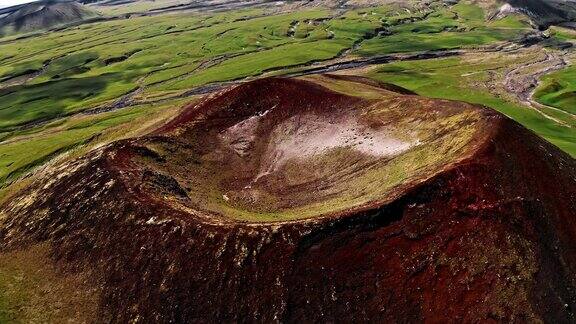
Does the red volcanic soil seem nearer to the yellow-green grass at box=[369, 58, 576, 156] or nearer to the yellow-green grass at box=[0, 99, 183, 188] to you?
the yellow-green grass at box=[0, 99, 183, 188]

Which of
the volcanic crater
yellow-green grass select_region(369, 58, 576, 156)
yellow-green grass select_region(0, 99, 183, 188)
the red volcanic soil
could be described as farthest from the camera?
yellow-green grass select_region(369, 58, 576, 156)

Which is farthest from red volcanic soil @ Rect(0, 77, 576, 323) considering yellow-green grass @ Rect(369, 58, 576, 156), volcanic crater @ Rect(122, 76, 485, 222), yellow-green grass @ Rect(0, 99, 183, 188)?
yellow-green grass @ Rect(369, 58, 576, 156)

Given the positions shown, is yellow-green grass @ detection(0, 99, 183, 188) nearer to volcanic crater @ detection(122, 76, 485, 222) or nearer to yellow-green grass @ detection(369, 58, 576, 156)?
volcanic crater @ detection(122, 76, 485, 222)

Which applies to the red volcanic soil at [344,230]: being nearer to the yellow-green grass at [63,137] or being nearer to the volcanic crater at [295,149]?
the volcanic crater at [295,149]

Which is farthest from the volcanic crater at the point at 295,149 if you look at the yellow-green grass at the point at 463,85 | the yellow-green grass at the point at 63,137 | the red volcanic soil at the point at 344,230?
the yellow-green grass at the point at 463,85

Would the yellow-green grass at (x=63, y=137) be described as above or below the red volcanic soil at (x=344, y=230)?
below

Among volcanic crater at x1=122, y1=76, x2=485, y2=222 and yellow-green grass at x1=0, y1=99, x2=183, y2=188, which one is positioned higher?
volcanic crater at x1=122, y1=76, x2=485, y2=222

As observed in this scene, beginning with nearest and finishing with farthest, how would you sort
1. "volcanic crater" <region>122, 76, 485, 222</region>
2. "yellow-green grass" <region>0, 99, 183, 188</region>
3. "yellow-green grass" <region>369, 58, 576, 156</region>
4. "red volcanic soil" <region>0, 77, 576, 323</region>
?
"red volcanic soil" <region>0, 77, 576, 323</region>, "volcanic crater" <region>122, 76, 485, 222</region>, "yellow-green grass" <region>0, 99, 183, 188</region>, "yellow-green grass" <region>369, 58, 576, 156</region>

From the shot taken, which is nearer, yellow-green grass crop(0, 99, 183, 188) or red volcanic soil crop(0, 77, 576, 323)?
red volcanic soil crop(0, 77, 576, 323)

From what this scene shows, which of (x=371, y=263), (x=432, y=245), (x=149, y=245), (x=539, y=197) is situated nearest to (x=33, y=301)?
(x=149, y=245)
